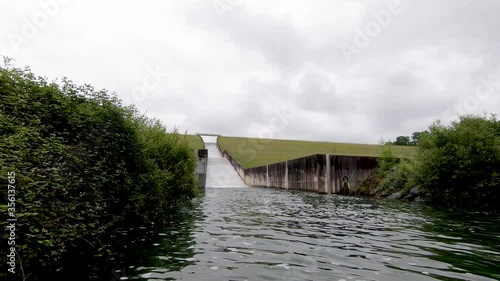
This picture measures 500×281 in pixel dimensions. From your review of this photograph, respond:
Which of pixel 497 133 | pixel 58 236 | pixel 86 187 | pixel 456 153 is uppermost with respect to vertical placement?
pixel 497 133

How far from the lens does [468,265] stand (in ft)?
17.8

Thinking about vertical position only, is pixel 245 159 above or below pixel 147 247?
above

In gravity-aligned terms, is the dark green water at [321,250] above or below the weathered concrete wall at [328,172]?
below

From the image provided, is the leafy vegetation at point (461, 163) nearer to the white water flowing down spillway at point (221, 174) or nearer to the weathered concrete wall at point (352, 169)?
the weathered concrete wall at point (352, 169)

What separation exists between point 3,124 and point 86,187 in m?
1.90

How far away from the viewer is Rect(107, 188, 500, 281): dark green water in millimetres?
4992

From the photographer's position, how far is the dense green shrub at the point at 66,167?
3885mm

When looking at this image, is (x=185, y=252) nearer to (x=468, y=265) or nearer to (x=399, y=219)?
(x=468, y=265)

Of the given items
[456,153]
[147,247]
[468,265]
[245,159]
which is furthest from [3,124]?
[245,159]

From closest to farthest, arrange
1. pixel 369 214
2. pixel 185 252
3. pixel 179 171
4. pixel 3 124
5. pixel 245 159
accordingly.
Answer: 1. pixel 3 124
2. pixel 185 252
3. pixel 369 214
4. pixel 179 171
5. pixel 245 159

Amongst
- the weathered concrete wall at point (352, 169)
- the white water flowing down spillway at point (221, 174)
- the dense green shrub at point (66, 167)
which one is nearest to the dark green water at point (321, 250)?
the dense green shrub at point (66, 167)

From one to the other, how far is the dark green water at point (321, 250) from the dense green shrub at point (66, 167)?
105 centimetres

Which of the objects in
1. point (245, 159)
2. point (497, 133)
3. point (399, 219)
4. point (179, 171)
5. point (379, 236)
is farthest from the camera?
point (245, 159)

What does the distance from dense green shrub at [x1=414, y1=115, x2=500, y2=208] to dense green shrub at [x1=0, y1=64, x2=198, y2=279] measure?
13013mm
